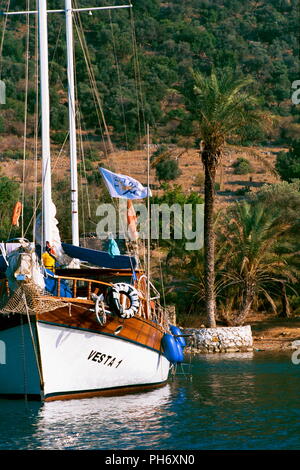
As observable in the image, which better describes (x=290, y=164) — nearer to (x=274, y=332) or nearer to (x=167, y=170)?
(x=167, y=170)

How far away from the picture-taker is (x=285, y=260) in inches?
1729

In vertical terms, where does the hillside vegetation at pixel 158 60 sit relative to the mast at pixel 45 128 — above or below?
above

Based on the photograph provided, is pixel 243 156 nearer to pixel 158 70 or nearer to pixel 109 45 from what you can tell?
pixel 158 70

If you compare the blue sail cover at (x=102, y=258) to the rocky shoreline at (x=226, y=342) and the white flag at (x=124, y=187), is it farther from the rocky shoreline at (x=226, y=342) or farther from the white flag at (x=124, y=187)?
the rocky shoreline at (x=226, y=342)

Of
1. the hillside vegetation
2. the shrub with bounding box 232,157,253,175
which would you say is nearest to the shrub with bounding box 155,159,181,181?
the shrub with bounding box 232,157,253,175

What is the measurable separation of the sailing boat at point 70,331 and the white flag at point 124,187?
2.19 meters

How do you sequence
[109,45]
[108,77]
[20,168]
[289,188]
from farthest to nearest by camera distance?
[109,45]
[108,77]
[20,168]
[289,188]

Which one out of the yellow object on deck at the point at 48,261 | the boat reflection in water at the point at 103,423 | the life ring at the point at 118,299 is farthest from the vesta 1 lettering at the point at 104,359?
the yellow object on deck at the point at 48,261

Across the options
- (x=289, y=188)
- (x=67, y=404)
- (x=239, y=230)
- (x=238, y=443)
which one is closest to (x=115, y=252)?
(x=67, y=404)

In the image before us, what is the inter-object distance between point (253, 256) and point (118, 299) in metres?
18.7

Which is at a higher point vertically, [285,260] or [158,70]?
[158,70]

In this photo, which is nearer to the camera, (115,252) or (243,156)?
(115,252)

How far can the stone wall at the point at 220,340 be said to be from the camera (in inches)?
1532
